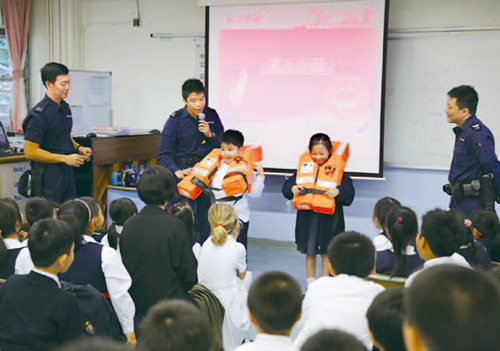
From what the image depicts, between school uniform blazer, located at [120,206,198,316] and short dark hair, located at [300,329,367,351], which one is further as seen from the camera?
school uniform blazer, located at [120,206,198,316]

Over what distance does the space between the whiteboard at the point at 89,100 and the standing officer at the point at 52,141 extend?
1629 millimetres

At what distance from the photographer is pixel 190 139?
4422mm

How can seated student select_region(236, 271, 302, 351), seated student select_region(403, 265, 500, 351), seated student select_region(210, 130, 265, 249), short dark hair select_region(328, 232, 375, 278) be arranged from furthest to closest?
seated student select_region(210, 130, 265, 249), short dark hair select_region(328, 232, 375, 278), seated student select_region(236, 271, 302, 351), seated student select_region(403, 265, 500, 351)

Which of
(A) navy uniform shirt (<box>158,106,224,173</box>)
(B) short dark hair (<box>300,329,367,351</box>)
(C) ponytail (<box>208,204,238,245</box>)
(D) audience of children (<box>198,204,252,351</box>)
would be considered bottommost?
(D) audience of children (<box>198,204,252,351</box>)

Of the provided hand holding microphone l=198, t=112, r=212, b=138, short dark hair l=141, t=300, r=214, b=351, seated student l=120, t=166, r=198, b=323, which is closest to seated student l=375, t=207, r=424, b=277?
seated student l=120, t=166, r=198, b=323

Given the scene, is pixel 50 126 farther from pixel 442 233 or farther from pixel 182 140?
pixel 442 233

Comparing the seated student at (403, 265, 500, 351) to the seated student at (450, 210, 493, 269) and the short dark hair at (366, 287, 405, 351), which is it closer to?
the short dark hair at (366, 287, 405, 351)

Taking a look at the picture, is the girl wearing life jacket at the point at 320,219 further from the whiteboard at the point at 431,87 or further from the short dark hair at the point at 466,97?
the whiteboard at the point at 431,87

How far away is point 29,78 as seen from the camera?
6.62 metres

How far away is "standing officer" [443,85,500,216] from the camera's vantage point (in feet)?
12.4

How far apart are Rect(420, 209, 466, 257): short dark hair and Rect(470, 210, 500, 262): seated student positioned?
971mm

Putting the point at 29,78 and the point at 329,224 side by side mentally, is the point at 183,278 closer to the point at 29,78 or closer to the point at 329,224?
the point at 329,224

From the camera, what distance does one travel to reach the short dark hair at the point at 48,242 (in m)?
1.96

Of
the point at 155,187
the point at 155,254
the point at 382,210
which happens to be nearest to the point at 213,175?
the point at 382,210
